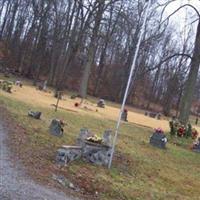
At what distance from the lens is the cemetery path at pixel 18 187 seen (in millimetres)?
7953

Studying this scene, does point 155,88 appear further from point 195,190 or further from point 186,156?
point 195,190

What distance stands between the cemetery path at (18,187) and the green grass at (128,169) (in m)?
0.74

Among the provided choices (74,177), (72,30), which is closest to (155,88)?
(72,30)

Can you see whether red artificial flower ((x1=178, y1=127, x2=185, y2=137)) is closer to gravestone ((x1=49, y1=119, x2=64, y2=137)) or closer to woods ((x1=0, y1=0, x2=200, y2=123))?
gravestone ((x1=49, y1=119, x2=64, y2=137))

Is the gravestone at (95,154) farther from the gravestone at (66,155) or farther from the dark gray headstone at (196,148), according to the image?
the dark gray headstone at (196,148)

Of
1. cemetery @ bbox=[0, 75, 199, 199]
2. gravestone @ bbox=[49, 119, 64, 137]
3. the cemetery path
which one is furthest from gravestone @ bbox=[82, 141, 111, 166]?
gravestone @ bbox=[49, 119, 64, 137]

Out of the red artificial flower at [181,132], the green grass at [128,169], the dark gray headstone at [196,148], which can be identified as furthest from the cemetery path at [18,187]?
the red artificial flower at [181,132]

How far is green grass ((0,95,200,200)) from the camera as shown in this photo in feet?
34.7

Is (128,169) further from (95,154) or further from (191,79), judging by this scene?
(191,79)

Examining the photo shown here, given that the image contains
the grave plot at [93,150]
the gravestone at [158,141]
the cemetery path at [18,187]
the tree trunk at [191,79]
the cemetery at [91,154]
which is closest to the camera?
the cemetery path at [18,187]

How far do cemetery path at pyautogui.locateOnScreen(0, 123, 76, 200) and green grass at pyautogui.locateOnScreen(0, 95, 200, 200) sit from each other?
2.43 ft

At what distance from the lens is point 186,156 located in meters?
18.4

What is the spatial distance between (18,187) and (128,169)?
15.7 feet

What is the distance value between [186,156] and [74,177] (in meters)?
8.65
